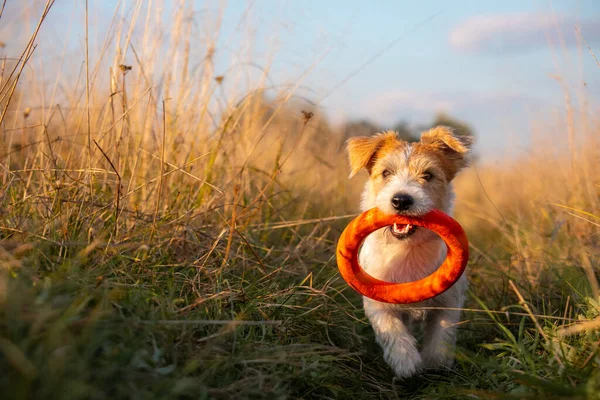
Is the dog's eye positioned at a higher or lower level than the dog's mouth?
higher

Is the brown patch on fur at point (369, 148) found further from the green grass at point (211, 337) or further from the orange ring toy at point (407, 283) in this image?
the green grass at point (211, 337)

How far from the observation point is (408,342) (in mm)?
3289

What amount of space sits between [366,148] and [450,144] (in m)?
0.58

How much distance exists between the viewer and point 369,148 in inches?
157

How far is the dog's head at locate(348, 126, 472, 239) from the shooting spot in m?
3.30

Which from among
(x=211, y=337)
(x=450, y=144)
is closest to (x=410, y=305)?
(x=450, y=144)

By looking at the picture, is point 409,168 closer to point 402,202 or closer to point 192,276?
point 402,202

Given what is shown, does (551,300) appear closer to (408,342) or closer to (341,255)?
(408,342)

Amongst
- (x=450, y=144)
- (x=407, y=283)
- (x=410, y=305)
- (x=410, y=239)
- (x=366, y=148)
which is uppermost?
(x=450, y=144)

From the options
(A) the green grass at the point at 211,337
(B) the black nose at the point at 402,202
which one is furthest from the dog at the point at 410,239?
(A) the green grass at the point at 211,337

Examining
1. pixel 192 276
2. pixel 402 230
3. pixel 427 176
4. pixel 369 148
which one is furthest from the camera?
pixel 369 148

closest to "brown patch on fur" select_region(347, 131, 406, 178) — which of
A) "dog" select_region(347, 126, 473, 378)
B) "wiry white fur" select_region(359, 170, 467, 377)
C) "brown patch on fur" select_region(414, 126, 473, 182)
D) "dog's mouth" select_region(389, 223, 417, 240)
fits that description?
"dog" select_region(347, 126, 473, 378)

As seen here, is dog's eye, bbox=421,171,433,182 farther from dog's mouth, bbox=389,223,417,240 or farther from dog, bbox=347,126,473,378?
dog's mouth, bbox=389,223,417,240

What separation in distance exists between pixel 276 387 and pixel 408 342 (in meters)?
1.23
